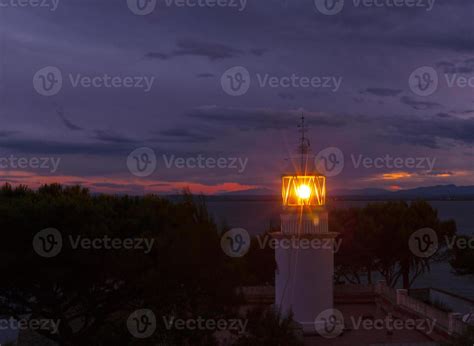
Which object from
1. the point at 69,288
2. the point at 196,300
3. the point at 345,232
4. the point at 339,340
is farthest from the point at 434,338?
the point at 345,232

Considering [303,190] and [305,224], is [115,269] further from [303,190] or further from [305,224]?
[303,190]

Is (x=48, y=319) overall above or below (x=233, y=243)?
below

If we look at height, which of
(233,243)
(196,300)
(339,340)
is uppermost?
(233,243)

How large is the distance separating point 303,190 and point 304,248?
1.50 m

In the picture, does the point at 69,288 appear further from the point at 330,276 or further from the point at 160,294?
the point at 330,276

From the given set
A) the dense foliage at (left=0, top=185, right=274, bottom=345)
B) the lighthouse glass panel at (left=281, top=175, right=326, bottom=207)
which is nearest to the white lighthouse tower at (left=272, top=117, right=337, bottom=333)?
the lighthouse glass panel at (left=281, top=175, right=326, bottom=207)

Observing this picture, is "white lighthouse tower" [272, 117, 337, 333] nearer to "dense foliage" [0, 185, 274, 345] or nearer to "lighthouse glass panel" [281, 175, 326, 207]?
"lighthouse glass panel" [281, 175, 326, 207]

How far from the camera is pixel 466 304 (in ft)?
66.2

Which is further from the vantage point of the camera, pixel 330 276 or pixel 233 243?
pixel 330 276

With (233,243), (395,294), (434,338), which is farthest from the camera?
(395,294)

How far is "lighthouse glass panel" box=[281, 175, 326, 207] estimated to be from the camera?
14.8 metres

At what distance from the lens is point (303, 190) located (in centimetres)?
1488

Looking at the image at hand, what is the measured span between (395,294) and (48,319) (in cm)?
1040

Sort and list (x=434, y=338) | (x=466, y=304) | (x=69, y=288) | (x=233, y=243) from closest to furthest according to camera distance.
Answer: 1. (x=233, y=243)
2. (x=69, y=288)
3. (x=434, y=338)
4. (x=466, y=304)
